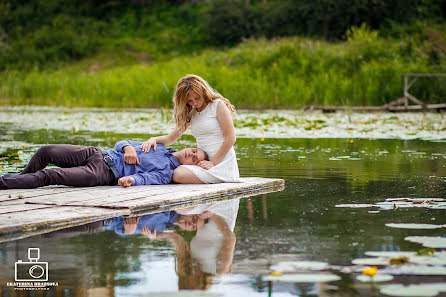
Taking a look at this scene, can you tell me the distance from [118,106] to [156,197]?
60.8 ft

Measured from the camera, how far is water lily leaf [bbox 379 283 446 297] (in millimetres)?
3268

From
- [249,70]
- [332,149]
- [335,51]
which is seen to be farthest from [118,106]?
[332,149]

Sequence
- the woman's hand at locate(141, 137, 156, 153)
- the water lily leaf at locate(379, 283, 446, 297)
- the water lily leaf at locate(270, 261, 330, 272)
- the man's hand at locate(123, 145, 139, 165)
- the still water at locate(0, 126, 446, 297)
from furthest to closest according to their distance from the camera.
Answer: the woman's hand at locate(141, 137, 156, 153), the man's hand at locate(123, 145, 139, 165), the water lily leaf at locate(270, 261, 330, 272), the still water at locate(0, 126, 446, 297), the water lily leaf at locate(379, 283, 446, 297)

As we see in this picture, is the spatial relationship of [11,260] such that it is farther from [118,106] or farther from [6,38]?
[6,38]

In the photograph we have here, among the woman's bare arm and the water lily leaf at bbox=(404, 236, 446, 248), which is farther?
the woman's bare arm

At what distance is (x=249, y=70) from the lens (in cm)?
2528

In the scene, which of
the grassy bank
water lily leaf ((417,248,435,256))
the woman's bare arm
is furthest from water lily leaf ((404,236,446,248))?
the grassy bank

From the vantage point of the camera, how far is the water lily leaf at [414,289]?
129 inches

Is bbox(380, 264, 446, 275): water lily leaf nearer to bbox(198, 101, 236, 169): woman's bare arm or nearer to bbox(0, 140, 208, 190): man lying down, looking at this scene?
bbox(0, 140, 208, 190): man lying down

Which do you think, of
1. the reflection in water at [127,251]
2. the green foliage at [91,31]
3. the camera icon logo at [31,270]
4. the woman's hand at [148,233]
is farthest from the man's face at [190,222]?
the green foliage at [91,31]

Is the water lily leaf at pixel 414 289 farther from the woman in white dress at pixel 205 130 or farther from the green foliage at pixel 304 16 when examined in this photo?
the green foliage at pixel 304 16

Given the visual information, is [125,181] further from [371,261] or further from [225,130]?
[371,261]

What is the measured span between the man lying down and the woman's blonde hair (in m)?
0.31

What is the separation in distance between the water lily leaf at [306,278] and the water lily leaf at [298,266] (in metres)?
0.12
